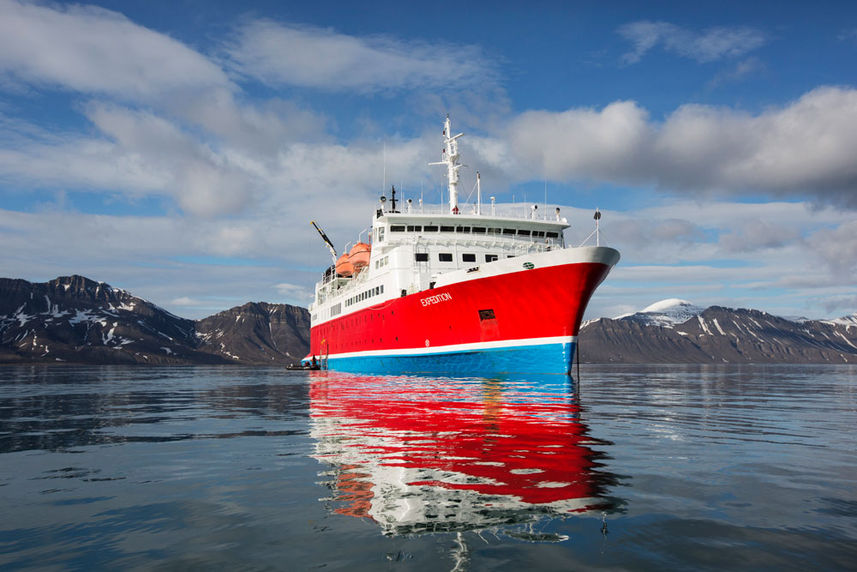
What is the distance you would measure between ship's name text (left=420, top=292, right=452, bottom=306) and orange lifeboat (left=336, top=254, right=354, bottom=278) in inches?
914

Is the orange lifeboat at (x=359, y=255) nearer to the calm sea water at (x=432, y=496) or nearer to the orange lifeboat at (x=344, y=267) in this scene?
the orange lifeboat at (x=344, y=267)

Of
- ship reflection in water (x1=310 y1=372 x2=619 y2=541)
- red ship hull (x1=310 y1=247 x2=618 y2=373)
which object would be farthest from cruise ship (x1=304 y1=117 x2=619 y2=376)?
ship reflection in water (x1=310 y1=372 x2=619 y2=541)

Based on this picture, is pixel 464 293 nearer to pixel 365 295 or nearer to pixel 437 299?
pixel 437 299

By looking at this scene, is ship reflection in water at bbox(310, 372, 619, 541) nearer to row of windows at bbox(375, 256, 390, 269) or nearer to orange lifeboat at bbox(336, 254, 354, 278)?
row of windows at bbox(375, 256, 390, 269)

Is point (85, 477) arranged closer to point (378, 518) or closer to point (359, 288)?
point (378, 518)

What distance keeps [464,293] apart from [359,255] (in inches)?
933

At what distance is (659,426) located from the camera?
12414 millimetres

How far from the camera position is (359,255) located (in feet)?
170

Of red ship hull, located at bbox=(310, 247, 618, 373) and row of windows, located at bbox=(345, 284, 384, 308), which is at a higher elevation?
row of windows, located at bbox=(345, 284, 384, 308)

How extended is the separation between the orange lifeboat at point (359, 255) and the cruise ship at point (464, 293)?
0.43 ft

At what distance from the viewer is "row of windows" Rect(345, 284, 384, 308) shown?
39200mm

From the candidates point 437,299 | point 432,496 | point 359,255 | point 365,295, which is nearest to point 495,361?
point 437,299

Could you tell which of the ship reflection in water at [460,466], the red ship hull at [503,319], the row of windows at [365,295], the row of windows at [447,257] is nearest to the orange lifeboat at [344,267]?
the row of windows at [365,295]

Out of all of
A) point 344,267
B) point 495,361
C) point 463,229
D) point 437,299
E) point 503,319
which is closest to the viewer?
point 503,319
